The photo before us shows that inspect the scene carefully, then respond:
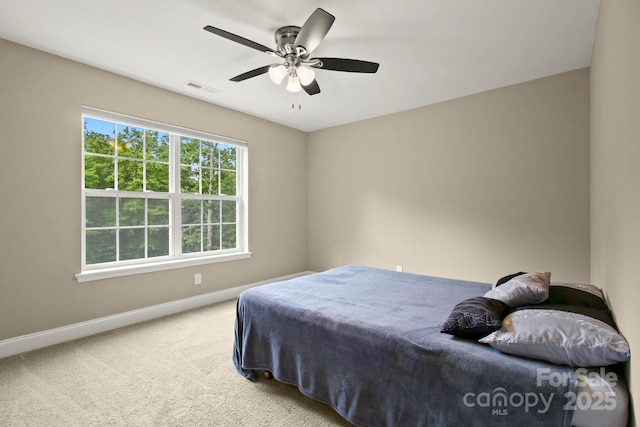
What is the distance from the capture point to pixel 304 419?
1862 mm

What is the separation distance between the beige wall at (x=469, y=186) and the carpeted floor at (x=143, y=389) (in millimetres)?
2604

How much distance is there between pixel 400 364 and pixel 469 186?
285cm

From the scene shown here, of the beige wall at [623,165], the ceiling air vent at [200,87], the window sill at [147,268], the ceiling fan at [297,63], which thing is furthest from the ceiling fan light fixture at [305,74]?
the window sill at [147,268]

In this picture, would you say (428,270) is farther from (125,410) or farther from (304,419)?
(125,410)

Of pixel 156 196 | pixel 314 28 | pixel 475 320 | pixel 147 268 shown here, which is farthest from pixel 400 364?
pixel 156 196

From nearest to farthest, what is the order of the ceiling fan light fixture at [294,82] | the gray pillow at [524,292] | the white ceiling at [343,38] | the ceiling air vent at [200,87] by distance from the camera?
the gray pillow at [524,292] < the white ceiling at [343,38] < the ceiling fan light fixture at [294,82] < the ceiling air vent at [200,87]

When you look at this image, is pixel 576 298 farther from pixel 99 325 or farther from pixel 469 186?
pixel 99 325

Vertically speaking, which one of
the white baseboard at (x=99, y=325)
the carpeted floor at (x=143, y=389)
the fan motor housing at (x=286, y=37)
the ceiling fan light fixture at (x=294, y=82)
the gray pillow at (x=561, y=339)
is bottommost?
the carpeted floor at (x=143, y=389)

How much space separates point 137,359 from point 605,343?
3.02 meters

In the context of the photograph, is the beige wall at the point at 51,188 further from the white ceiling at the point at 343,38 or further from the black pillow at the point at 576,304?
the black pillow at the point at 576,304

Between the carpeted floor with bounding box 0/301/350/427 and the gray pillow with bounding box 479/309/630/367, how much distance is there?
3.56ft

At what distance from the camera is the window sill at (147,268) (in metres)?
3.05

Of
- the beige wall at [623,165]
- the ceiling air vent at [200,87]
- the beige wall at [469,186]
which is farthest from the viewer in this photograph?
the ceiling air vent at [200,87]

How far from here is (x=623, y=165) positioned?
4.45 feet
